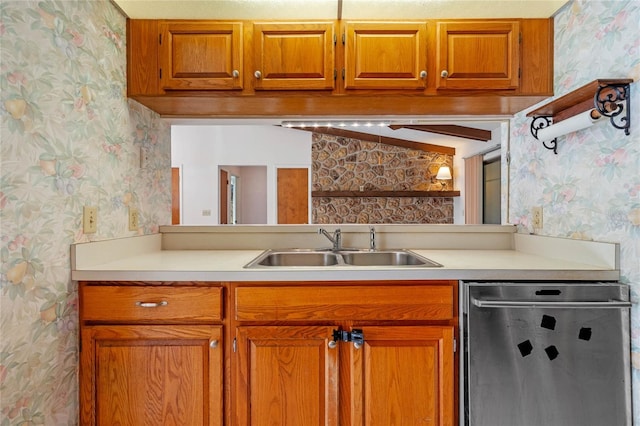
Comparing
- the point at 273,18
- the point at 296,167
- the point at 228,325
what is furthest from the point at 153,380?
the point at 296,167

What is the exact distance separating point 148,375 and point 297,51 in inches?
55.9

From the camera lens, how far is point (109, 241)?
140 cm

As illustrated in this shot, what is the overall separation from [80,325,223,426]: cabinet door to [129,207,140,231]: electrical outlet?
0.51 m

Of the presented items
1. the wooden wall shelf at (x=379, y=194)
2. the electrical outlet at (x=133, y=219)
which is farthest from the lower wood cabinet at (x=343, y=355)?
the wooden wall shelf at (x=379, y=194)

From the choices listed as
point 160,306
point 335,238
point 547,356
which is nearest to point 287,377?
point 160,306

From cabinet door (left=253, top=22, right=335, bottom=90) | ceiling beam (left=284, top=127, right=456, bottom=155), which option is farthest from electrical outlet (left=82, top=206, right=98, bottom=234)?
ceiling beam (left=284, top=127, right=456, bottom=155)

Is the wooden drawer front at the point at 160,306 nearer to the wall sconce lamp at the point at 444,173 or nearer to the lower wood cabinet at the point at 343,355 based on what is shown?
the lower wood cabinet at the point at 343,355

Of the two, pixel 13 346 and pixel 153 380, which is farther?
pixel 153 380

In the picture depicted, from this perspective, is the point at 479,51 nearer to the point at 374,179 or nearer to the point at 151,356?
the point at 151,356

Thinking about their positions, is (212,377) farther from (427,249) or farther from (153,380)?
(427,249)

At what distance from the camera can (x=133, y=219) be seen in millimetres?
1603

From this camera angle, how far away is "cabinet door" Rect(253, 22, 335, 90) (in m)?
1.48

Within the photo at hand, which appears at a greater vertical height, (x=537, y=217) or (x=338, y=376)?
(x=537, y=217)

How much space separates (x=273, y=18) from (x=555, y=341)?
5.61 ft
